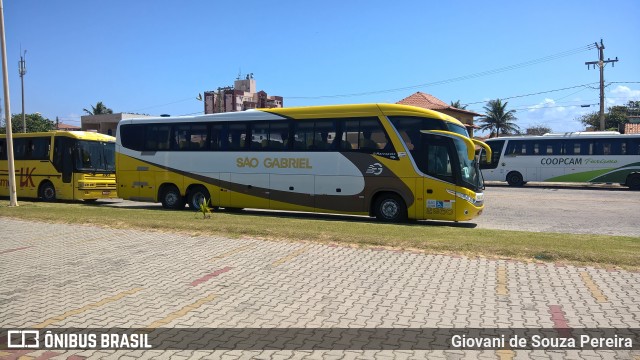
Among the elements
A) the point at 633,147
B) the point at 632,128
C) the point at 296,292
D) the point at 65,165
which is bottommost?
the point at 296,292

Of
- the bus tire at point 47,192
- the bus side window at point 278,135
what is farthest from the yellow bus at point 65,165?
the bus side window at point 278,135

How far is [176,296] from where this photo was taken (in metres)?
5.83

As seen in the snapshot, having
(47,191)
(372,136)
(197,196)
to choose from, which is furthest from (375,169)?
(47,191)

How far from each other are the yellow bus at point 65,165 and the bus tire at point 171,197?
4260 millimetres

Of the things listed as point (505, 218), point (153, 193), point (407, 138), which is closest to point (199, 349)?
point (407, 138)

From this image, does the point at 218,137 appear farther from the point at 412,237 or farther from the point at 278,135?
the point at 412,237

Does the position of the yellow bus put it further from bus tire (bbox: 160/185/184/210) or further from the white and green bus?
the white and green bus

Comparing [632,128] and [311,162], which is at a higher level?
[632,128]

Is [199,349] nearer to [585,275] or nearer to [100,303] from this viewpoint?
[100,303]

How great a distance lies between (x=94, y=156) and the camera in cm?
2047

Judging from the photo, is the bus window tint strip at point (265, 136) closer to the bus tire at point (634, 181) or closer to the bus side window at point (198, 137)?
the bus side window at point (198, 137)

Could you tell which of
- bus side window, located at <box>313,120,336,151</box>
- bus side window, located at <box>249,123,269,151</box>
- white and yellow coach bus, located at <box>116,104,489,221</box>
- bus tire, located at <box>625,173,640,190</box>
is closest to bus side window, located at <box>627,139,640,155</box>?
bus tire, located at <box>625,173,640,190</box>

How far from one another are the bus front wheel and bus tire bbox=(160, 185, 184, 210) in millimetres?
6611

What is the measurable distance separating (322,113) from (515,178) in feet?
69.5
